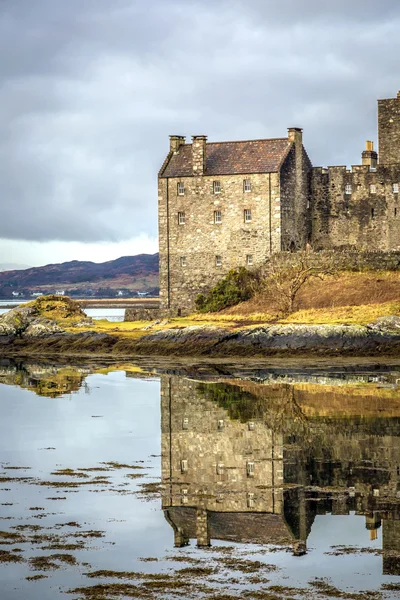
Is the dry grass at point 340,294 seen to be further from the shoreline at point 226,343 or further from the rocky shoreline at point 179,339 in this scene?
the shoreline at point 226,343

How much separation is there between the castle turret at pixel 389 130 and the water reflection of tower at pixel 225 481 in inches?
1473

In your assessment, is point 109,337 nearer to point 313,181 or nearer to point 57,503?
point 313,181

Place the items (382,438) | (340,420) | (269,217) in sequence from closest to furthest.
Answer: (382,438), (340,420), (269,217)

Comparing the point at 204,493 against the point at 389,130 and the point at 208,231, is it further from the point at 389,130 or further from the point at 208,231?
the point at 389,130

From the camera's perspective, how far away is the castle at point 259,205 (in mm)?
61594

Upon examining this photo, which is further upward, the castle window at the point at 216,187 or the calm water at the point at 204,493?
the castle window at the point at 216,187

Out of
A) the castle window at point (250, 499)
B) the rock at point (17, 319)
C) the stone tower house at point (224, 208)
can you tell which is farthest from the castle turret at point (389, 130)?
the castle window at point (250, 499)

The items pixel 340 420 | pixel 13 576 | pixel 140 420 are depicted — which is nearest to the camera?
pixel 13 576

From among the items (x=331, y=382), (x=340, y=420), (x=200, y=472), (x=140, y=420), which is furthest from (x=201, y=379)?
(x=200, y=472)

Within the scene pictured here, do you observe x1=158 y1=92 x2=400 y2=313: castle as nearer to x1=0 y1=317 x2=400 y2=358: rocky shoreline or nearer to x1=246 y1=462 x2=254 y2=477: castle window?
x1=0 y1=317 x2=400 y2=358: rocky shoreline

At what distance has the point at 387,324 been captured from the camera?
4850 cm

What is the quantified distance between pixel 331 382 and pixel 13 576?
24095 millimetres

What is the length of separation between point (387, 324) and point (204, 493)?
2948 cm

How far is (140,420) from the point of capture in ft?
101
